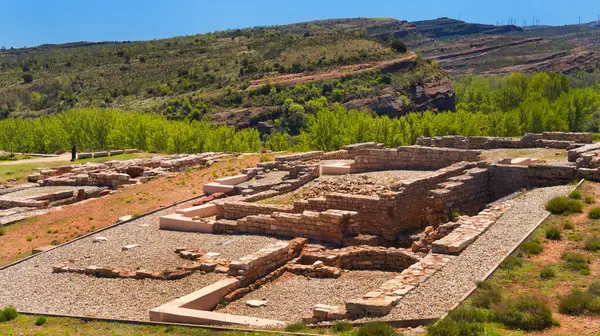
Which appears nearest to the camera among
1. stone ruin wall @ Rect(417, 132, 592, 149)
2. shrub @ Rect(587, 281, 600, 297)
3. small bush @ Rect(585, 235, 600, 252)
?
shrub @ Rect(587, 281, 600, 297)

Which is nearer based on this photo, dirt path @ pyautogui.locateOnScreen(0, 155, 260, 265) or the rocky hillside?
dirt path @ pyautogui.locateOnScreen(0, 155, 260, 265)

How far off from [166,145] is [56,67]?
242 feet

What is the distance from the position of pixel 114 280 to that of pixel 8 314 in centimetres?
275

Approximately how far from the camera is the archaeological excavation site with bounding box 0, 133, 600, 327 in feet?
42.7

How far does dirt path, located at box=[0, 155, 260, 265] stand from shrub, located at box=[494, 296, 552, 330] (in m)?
14.4

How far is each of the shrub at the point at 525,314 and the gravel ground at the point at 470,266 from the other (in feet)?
2.82

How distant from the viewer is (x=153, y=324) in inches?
498

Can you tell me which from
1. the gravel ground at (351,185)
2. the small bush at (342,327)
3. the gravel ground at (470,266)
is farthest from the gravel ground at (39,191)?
the small bush at (342,327)

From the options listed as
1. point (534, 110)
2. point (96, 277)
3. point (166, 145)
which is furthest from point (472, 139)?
point (166, 145)

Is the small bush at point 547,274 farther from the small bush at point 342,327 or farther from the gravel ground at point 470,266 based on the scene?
the small bush at point 342,327

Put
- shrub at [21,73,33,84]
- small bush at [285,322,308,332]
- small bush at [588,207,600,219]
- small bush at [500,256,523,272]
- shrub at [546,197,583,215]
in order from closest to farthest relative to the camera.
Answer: small bush at [285,322,308,332]
small bush at [500,256,523,272]
small bush at [588,207,600,219]
shrub at [546,197,583,215]
shrub at [21,73,33,84]

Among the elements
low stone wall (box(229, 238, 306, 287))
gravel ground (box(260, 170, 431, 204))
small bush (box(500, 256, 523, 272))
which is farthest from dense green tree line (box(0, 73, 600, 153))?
small bush (box(500, 256, 523, 272))

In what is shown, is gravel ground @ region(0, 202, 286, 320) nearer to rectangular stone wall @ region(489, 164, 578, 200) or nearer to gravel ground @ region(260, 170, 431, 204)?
gravel ground @ region(260, 170, 431, 204)

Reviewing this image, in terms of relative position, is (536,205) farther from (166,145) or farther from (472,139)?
(166,145)
